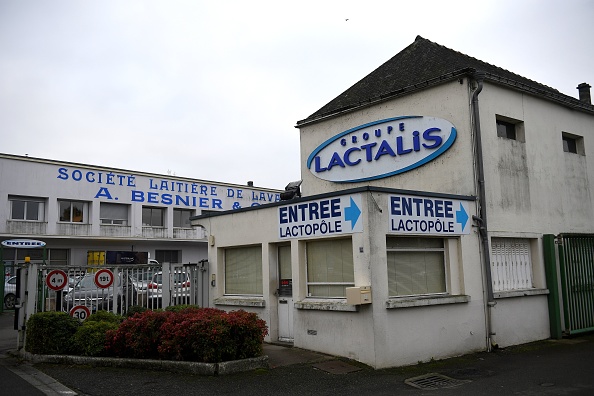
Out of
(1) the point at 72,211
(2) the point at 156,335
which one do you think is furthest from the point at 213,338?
(1) the point at 72,211

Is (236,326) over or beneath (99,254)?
beneath

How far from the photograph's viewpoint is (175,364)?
960 centimetres

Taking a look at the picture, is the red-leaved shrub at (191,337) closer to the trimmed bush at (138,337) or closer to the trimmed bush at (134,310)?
the trimmed bush at (138,337)

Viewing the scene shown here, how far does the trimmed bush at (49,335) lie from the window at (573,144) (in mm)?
13947

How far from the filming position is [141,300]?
13.7 metres

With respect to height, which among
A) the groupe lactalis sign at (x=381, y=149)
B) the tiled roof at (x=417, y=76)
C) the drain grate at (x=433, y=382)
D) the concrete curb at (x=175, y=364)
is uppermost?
the tiled roof at (x=417, y=76)

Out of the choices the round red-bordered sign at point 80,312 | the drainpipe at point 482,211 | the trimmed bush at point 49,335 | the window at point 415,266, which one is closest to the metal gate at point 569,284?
the drainpipe at point 482,211

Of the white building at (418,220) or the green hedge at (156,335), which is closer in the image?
the green hedge at (156,335)

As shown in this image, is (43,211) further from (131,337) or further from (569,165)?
(569,165)

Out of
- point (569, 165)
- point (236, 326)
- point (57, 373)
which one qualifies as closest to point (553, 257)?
point (569, 165)

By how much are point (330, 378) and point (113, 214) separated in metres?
27.0

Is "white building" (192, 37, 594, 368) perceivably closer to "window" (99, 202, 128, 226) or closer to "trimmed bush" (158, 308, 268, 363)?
"trimmed bush" (158, 308, 268, 363)

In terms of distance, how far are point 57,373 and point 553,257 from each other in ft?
38.3

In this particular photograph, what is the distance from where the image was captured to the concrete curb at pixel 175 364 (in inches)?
365
